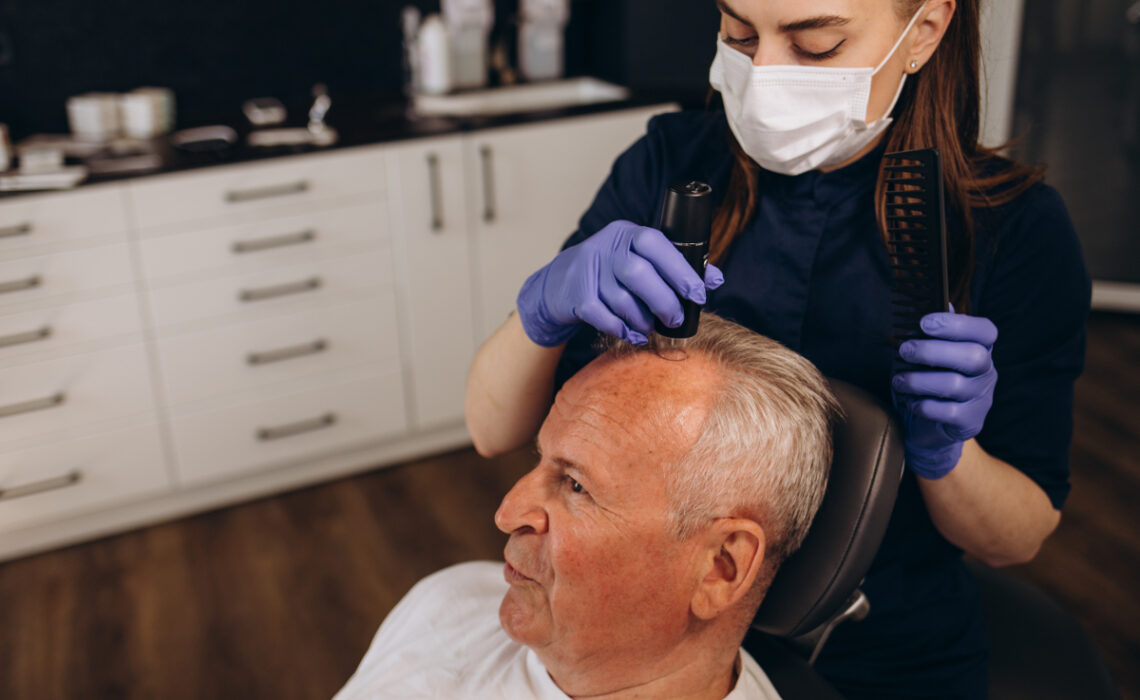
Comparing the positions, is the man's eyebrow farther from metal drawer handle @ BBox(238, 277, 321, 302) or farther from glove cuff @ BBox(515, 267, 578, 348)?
metal drawer handle @ BBox(238, 277, 321, 302)

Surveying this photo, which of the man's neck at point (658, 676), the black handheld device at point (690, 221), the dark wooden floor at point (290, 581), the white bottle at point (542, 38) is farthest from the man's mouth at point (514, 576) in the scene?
the white bottle at point (542, 38)

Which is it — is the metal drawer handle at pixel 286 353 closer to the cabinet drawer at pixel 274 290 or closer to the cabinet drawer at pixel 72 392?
the cabinet drawer at pixel 274 290

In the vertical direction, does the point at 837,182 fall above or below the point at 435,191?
above

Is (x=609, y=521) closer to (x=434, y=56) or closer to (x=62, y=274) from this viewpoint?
(x=62, y=274)

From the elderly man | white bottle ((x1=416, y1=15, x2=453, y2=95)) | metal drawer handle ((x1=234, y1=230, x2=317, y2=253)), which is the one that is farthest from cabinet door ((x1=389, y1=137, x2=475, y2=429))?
the elderly man

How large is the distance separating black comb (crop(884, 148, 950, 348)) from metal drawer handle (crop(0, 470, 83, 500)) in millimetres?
2081

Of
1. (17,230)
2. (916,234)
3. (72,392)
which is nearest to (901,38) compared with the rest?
(916,234)

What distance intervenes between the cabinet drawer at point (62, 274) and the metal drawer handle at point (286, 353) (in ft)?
1.18

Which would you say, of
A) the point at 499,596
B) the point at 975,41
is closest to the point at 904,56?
the point at 975,41

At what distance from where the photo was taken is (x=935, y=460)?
1005 millimetres

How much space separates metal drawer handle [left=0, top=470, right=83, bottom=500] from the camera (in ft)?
7.72

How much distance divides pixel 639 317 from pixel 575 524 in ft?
0.73

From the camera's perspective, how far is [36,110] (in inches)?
105

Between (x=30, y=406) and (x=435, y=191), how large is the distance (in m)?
1.10
